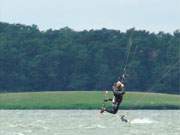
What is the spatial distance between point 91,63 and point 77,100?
82.1 feet

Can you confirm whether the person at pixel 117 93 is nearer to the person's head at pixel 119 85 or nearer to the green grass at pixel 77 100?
the person's head at pixel 119 85

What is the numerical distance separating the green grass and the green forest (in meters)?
7.90

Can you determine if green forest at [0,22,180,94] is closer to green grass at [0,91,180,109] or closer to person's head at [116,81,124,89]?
green grass at [0,91,180,109]

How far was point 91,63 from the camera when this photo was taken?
186750 mm

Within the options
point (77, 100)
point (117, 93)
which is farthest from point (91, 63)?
point (117, 93)

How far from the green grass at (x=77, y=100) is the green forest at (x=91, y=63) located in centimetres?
790

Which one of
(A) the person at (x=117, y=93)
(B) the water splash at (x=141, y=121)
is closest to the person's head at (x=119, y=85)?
(A) the person at (x=117, y=93)

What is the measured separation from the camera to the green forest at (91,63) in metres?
178

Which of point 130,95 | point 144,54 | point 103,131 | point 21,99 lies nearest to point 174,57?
point 144,54

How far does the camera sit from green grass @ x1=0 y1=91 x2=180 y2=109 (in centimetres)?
15638

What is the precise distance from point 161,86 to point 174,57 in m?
6.28

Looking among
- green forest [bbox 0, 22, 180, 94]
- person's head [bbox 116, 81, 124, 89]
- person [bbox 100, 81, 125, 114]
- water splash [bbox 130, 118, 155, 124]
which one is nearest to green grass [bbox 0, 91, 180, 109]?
green forest [bbox 0, 22, 180, 94]

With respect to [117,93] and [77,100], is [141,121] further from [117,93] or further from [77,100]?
[77,100]

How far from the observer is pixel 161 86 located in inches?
6988
